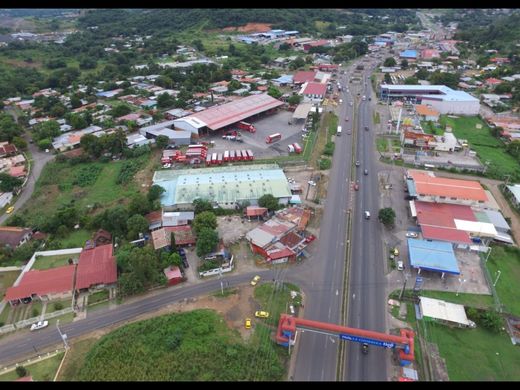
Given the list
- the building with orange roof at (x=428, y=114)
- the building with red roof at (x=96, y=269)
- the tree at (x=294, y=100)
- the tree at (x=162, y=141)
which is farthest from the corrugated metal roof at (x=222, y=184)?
the building with orange roof at (x=428, y=114)

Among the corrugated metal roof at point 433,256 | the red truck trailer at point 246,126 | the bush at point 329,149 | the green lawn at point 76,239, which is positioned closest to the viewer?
the corrugated metal roof at point 433,256

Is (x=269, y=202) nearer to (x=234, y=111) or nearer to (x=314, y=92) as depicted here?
(x=234, y=111)

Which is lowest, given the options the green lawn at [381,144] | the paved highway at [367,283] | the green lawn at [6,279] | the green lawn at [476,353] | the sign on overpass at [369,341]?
the green lawn at [6,279]

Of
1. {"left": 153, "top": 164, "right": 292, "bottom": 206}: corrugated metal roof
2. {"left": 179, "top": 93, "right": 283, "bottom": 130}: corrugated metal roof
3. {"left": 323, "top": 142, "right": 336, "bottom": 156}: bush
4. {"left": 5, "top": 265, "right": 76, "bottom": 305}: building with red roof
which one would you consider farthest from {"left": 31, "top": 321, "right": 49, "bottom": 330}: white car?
{"left": 323, "top": 142, "right": 336, "bottom": 156}: bush

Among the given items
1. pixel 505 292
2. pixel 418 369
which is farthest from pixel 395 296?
pixel 505 292

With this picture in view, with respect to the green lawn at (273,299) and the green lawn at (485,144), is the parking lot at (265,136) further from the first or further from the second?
the green lawn at (485,144)

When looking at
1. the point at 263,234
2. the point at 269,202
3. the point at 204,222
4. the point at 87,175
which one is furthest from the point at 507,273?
the point at 87,175

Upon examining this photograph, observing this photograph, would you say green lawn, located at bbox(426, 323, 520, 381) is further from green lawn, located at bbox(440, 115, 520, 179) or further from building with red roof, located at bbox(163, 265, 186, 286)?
green lawn, located at bbox(440, 115, 520, 179)
